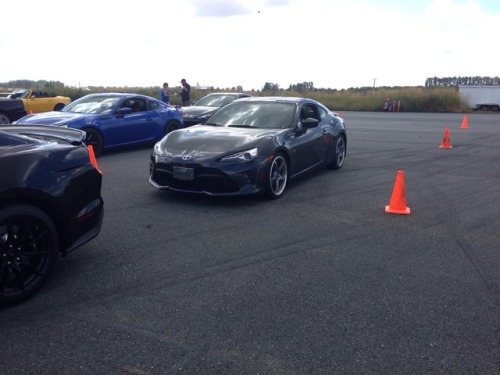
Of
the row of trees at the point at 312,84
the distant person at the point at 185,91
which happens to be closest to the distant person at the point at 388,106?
the row of trees at the point at 312,84

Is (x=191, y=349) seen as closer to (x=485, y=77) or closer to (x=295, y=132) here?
(x=295, y=132)

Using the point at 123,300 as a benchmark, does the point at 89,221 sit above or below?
above

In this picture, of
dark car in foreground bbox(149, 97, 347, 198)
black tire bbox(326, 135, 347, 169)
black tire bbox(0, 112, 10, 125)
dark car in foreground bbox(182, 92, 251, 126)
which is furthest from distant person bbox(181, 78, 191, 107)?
dark car in foreground bbox(149, 97, 347, 198)

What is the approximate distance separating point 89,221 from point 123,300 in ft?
2.96

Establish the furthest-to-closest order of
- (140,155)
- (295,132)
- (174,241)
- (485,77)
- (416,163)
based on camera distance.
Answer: (485,77)
(140,155)
(416,163)
(295,132)
(174,241)

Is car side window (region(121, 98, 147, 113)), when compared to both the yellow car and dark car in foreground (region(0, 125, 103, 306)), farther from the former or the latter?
the yellow car

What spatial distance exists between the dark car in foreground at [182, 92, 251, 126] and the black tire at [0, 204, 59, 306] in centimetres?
1001

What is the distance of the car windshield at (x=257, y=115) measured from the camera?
319 inches

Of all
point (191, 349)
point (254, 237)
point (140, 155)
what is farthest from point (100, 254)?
point (140, 155)

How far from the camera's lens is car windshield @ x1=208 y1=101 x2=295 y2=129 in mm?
8102

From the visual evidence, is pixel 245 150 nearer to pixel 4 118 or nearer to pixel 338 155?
pixel 338 155

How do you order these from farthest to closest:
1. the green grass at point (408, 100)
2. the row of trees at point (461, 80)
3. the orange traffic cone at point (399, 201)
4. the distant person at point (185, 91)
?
1. the row of trees at point (461, 80)
2. the green grass at point (408, 100)
3. the distant person at point (185, 91)
4. the orange traffic cone at point (399, 201)

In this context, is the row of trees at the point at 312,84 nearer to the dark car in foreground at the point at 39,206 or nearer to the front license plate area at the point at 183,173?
the front license plate area at the point at 183,173

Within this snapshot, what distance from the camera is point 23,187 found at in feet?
12.6
